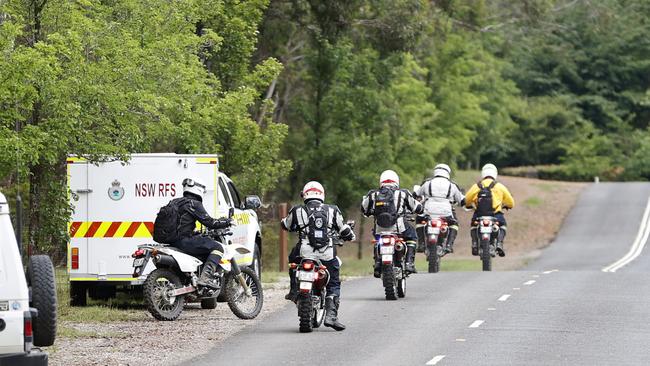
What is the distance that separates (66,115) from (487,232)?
37.9ft

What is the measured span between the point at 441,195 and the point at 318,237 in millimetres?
10741

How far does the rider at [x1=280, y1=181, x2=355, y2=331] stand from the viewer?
17719mm

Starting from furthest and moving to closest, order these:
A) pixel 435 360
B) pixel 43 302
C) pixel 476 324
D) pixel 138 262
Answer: pixel 138 262 → pixel 476 324 → pixel 435 360 → pixel 43 302

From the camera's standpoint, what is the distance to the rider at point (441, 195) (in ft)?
92.1

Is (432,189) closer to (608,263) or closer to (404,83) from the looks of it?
(608,263)

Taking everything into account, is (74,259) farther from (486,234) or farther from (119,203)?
(486,234)

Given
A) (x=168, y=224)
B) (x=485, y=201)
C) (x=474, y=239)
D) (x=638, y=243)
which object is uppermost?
(x=485, y=201)

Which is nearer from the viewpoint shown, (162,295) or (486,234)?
(162,295)

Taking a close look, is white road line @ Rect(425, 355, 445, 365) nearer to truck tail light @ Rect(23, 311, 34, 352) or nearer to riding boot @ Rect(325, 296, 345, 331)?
riding boot @ Rect(325, 296, 345, 331)

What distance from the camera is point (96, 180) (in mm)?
21422

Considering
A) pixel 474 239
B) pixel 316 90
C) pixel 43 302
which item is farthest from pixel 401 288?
pixel 316 90

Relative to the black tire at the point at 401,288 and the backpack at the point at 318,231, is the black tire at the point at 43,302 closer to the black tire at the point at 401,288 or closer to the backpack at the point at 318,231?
the backpack at the point at 318,231

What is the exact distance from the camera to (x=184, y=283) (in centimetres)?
1905

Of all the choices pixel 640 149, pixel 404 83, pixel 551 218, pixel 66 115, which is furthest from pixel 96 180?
Answer: pixel 640 149
